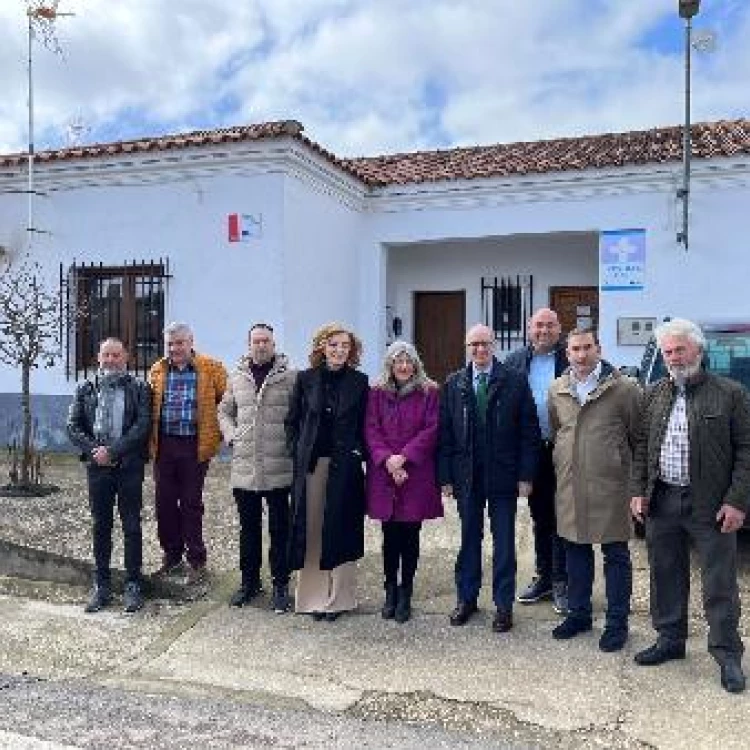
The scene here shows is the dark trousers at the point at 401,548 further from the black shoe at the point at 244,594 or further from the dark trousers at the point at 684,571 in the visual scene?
the dark trousers at the point at 684,571

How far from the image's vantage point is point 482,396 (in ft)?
14.7

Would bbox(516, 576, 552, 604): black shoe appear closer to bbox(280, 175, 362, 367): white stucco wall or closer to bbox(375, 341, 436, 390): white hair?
bbox(375, 341, 436, 390): white hair

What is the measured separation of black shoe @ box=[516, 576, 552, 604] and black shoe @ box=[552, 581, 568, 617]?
12 centimetres

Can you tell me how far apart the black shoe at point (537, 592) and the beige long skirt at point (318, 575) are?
1.00 meters

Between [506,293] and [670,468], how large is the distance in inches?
328

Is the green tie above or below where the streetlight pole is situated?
below

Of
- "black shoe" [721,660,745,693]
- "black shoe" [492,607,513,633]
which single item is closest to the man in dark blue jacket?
"black shoe" [492,607,513,633]

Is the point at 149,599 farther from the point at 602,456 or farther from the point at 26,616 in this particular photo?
the point at 602,456

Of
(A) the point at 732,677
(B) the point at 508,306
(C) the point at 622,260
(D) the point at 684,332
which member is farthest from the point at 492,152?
(A) the point at 732,677

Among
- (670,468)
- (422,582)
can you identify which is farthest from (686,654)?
(422,582)

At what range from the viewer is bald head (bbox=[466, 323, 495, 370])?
4469 millimetres

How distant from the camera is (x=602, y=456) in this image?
13.6 ft

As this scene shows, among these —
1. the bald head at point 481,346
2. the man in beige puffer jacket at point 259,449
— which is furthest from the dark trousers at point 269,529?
the bald head at point 481,346

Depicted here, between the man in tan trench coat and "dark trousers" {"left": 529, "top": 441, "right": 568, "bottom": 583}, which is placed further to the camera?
"dark trousers" {"left": 529, "top": 441, "right": 568, "bottom": 583}
